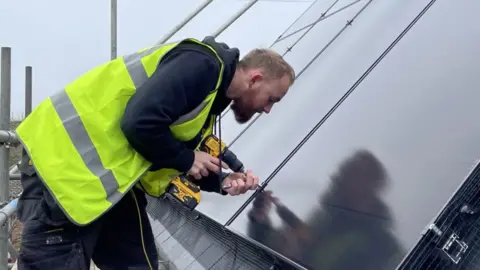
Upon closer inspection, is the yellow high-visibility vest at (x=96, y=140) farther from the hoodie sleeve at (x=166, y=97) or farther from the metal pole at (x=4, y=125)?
the metal pole at (x=4, y=125)

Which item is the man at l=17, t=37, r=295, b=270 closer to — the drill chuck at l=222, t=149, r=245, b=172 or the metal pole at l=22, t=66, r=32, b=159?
the drill chuck at l=222, t=149, r=245, b=172

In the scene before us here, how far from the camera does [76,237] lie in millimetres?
1769

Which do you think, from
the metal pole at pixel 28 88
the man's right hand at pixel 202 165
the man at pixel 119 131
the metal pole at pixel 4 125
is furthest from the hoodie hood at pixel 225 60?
the metal pole at pixel 28 88

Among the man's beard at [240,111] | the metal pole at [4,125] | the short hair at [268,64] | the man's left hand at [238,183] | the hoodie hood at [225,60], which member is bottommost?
the metal pole at [4,125]

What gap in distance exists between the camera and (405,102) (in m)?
1.89

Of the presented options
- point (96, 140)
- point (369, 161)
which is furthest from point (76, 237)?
point (369, 161)

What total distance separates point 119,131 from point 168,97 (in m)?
0.22

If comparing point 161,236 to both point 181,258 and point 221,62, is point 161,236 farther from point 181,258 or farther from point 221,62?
point 221,62

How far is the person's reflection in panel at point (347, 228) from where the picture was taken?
1.44 meters

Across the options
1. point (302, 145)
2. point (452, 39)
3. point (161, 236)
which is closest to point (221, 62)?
point (302, 145)

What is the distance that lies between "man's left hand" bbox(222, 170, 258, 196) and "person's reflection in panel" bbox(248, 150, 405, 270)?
0.42 feet

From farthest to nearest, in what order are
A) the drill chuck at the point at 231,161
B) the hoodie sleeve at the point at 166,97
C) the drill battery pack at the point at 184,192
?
the drill chuck at the point at 231,161 < the drill battery pack at the point at 184,192 < the hoodie sleeve at the point at 166,97

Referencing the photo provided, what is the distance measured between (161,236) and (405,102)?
1.87 metres

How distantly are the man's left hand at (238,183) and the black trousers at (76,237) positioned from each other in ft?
0.96
